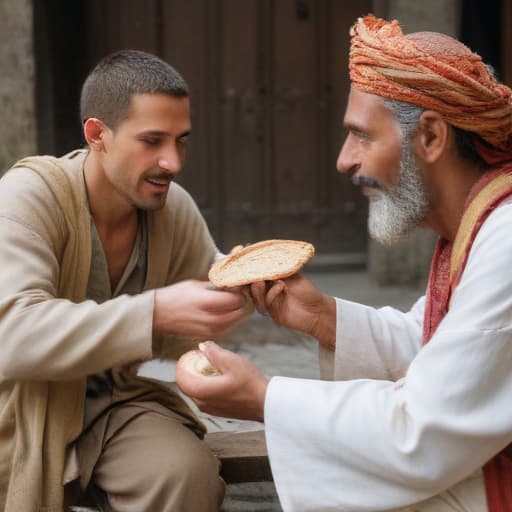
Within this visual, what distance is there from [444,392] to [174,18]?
5.56 meters

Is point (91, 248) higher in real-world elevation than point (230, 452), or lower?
higher

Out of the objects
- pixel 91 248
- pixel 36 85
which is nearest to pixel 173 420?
pixel 91 248

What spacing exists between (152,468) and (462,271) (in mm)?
1051

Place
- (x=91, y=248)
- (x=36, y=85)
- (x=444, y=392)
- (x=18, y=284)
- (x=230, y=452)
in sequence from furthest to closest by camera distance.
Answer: (x=36, y=85) → (x=230, y=452) → (x=91, y=248) → (x=18, y=284) → (x=444, y=392)

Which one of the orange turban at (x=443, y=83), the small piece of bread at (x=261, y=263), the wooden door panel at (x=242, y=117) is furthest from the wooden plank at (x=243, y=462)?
the wooden door panel at (x=242, y=117)

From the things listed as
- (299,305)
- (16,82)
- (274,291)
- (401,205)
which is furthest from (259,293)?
(16,82)

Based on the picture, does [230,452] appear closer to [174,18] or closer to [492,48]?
[174,18]

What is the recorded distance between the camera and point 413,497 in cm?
230

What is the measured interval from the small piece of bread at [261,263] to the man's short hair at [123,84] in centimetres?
55

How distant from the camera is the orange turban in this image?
251 cm

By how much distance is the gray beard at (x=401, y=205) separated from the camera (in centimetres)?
262

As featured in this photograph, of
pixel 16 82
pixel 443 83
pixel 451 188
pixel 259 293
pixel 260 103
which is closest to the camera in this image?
pixel 443 83

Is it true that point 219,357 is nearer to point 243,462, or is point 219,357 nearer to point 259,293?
point 259,293

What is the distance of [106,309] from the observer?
270cm
